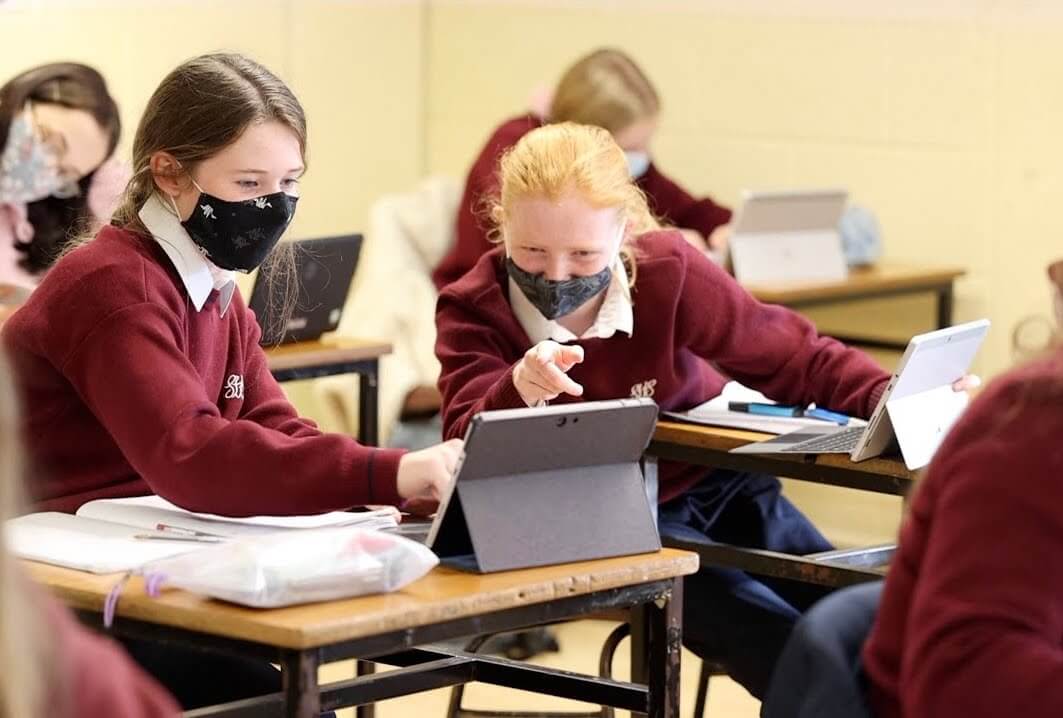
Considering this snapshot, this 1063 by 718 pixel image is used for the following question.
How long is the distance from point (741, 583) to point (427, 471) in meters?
0.95

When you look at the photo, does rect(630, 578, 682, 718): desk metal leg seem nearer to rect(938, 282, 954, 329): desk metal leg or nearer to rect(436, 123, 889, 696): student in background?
rect(436, 123, 889, 696): student in background

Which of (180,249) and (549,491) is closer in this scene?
(549,491)

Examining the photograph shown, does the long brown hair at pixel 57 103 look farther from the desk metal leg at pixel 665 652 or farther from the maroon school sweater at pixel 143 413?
the desk metal leg at pixel 665 652

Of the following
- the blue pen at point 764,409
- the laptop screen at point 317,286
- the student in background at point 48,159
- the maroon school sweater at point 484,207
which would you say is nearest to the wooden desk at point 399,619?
the blue pen at point 764,409

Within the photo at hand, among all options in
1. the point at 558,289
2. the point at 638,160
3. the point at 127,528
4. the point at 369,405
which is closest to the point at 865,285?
the point at 638,160

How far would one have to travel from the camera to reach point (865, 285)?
4.77 meters

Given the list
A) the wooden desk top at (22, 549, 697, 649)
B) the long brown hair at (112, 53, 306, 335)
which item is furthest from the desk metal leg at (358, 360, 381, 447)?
the wooden desk top at (22, 549, 697, 649)

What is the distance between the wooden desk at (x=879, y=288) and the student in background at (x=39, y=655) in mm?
3349

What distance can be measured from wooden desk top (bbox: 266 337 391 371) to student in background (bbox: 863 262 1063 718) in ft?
7.01

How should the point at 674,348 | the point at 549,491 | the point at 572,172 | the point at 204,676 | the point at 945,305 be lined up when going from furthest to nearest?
the point at 945,305 → the point at 674,348 → the point at 572,172 → the point at 204,676 → the point at 549,491

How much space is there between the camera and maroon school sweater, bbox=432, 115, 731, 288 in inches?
185

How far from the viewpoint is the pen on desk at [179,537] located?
2.04 m

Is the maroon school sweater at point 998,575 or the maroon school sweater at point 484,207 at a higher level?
the maroon school sweater at point 998,575

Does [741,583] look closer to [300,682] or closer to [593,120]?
[300,682]
